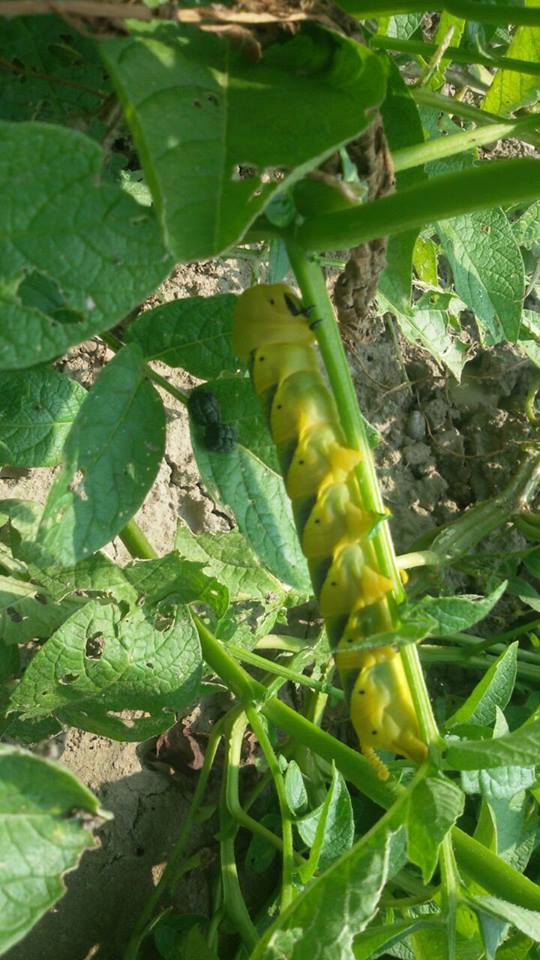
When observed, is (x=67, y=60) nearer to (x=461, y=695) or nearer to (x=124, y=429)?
(x=124, y=429)

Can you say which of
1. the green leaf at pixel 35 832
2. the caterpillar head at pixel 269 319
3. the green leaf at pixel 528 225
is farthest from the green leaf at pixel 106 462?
the green leaf at pixel 528 225

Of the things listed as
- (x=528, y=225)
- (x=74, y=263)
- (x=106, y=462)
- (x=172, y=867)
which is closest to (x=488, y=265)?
(x=528, y=225)

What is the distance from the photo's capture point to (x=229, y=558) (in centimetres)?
149

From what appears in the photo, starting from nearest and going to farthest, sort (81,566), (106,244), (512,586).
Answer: (106,244) → (81,566) → (512,586)

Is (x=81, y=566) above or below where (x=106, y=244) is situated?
below

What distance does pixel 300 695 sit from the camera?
2014 mm

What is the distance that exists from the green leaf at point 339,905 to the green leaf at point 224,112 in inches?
21.0

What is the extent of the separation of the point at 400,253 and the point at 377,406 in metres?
1.02

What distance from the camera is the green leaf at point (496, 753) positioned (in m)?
0.90

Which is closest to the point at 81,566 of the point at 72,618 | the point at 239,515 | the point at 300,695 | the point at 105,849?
the point at 72,618

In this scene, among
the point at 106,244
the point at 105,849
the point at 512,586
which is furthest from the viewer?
the point at 512,586

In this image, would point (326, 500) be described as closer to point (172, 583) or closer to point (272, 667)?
point (172, 583)

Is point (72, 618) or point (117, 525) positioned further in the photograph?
point (72, 618)

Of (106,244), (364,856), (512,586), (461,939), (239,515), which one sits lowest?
(512,586)
